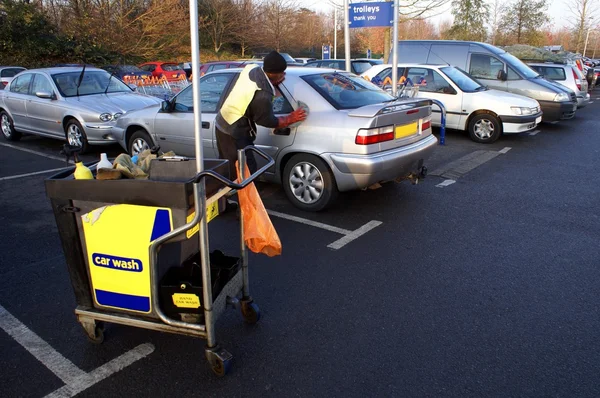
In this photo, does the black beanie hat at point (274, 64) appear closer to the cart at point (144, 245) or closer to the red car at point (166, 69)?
the cart at point (144, 245)

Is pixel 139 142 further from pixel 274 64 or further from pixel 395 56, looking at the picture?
pixel 395 56

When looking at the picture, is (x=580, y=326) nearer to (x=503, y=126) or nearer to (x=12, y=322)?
(x=12, y=322)

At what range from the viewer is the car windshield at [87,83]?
930 cm

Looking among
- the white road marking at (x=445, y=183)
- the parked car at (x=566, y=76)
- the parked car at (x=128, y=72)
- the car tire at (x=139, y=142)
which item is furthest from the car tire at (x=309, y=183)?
the parked car at (x=128, y=72)

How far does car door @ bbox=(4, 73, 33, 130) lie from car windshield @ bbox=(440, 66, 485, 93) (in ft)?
28.4

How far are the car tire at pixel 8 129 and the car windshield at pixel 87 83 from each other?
6.72ft

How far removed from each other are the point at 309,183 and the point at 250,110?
1.14 m

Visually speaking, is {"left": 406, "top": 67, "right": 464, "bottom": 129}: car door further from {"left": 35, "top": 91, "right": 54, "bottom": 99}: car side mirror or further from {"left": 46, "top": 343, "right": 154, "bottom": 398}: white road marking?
{"left": 46, "top": 343, "right": 154, "bottom": 398}: white road marking

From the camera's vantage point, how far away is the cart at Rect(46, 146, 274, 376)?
261 centimetres

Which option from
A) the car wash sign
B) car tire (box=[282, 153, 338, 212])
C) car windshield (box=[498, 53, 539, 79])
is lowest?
car tire (box=[282, 153, 338, 212])

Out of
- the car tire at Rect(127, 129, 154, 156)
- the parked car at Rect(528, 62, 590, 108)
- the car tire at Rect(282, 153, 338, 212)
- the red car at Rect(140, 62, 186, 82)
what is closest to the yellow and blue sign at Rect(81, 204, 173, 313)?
the car tire at Rect(282, 153, 338, 212)

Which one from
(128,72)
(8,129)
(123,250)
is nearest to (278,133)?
(123,250)

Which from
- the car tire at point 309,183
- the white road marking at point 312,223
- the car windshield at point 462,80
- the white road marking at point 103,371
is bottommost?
the white road marking at point 103,371

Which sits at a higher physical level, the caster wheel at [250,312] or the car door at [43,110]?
the car door at [43,110]
